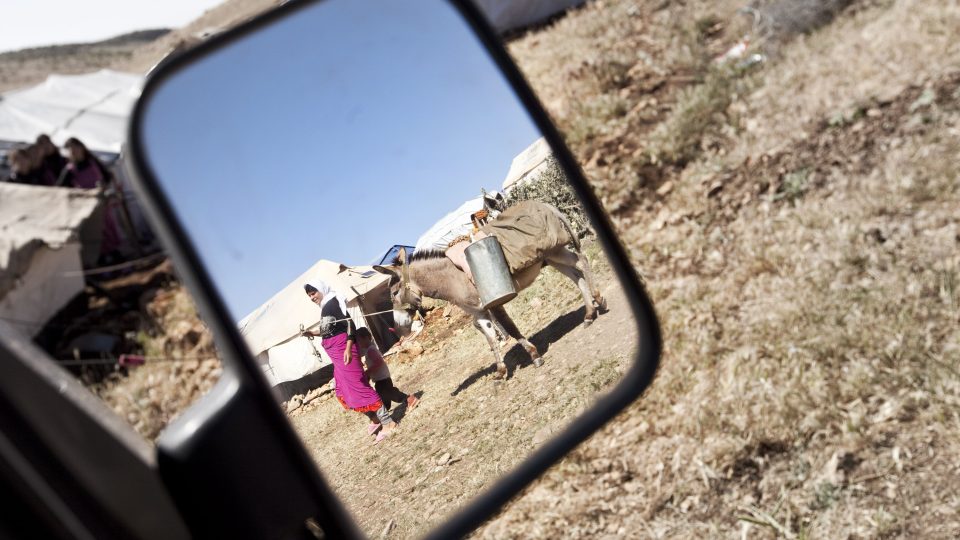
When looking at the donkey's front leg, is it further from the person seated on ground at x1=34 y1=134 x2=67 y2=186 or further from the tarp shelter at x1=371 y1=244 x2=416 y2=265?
the person seated on ground at x1=34 y1=134 x2=67 y2=186

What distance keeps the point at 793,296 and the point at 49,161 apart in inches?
424

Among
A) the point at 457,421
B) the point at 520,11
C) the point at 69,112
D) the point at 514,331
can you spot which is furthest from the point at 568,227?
the point at 69,112

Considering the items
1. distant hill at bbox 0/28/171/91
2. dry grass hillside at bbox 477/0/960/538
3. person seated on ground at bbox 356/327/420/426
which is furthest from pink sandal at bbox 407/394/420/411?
A: distant hill at bbox 0/28/171/91

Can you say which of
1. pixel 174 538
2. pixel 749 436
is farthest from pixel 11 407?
pixel 749 436

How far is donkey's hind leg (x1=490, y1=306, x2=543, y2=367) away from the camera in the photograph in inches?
53.0

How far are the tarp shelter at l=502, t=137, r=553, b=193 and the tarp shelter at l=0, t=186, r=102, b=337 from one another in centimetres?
666

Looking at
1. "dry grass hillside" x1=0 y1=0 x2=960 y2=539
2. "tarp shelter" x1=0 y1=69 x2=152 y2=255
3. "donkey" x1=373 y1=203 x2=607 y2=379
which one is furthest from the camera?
"tarp shelter" x1=0 y1=69 x2=152 y2=255

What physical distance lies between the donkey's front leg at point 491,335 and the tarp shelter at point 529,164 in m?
0.21

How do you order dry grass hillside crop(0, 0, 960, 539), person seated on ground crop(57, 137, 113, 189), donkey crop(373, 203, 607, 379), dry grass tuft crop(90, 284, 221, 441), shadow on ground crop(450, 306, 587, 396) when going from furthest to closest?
person seated on ground crop(57, 137, 113, 189), dry grass hillside crop(0, 0, 960, 539), dry grass tuft crop(90, 284, 221, 441), shadow on ground crop(450, 306, 587, 396), donkey crop(373, 203, 607, 379)

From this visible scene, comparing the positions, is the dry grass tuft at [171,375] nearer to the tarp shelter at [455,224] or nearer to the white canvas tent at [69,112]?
the tarp shelter at [455,224]

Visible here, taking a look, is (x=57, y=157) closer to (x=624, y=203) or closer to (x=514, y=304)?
(x=624, y=203)

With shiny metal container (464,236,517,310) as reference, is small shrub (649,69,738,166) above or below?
below

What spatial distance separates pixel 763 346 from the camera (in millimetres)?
3738

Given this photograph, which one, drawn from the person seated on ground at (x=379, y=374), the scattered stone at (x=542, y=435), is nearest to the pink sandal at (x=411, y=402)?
the person seated on ground at (x=379, y=374)
